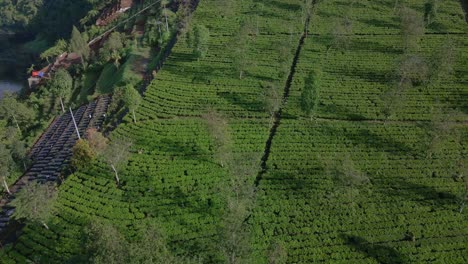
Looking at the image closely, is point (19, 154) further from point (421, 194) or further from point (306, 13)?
point (306, 13)

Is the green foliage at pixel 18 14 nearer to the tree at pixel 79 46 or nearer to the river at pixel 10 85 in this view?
the river at pixel 10 85

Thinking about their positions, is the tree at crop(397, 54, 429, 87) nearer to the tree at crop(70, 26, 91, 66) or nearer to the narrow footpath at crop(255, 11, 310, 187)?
the narrow footpath at crop(255, 11, 310, 187)

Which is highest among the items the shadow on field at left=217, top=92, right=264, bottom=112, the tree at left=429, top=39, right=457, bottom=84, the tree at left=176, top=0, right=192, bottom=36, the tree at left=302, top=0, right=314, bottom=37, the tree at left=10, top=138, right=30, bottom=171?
the tree at left=302, top=0, right=314, bottom=37

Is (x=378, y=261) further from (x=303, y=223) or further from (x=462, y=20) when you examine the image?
(x=462, y=20)

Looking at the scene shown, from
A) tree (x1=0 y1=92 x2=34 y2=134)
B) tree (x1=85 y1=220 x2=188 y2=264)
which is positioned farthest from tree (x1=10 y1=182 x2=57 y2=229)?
tree (x1=0 y1=92 x2=34 y2=134)

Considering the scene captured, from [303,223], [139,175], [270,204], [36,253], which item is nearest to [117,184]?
[139,175]

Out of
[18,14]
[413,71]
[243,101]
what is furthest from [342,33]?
[18,14]

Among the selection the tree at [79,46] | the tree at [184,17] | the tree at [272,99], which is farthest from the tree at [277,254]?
the tree at [79,46]

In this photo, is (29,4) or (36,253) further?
(29,4)
